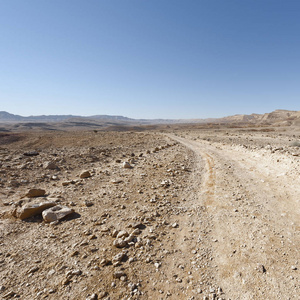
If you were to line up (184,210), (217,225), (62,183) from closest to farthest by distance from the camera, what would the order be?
(217,225) < (184,210) < (62,183)

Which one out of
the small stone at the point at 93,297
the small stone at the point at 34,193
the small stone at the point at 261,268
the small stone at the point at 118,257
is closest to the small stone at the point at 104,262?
the small stone at the point at 118,257

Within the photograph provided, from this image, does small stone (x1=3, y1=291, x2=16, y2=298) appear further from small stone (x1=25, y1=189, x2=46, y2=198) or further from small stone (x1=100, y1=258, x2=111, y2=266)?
small stone (x1=25, y1=189, x2=46, y2=198)

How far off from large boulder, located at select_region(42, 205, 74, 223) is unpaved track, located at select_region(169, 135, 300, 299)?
464 cm

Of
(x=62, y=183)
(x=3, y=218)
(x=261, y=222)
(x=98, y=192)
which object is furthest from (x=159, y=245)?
(x=62, y=183)

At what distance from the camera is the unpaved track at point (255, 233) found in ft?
11.6

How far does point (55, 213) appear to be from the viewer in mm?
5855

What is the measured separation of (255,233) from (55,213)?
6.25 m

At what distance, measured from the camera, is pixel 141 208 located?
260 inches

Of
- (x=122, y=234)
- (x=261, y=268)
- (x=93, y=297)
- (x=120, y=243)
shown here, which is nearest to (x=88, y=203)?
(x=122, y=234)

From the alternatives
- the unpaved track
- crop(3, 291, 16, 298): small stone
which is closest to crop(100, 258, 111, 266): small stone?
crop(3, 291, 16, 298): small stone

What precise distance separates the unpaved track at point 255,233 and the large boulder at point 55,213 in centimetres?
464

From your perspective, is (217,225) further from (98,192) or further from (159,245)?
(98,192)

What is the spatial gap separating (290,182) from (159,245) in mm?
7752

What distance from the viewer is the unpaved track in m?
3.52
